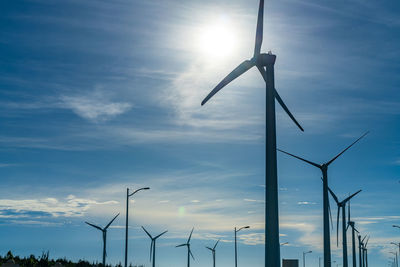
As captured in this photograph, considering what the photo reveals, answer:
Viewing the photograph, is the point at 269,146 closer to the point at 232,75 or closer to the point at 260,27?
the point at 232,75

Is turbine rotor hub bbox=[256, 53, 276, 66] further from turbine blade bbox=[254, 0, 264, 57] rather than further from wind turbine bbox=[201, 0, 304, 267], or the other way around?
turbine blade bbox=[254, 0, 264, 57]

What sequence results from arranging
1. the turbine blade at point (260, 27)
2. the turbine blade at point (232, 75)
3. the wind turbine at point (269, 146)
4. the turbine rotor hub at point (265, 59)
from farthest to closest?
the turbine blade at point (260, 27)
the turbine blade at point (232, 75)
the turbine rotor hub at point (265, 59)
the wind turbine at point (269, 146)

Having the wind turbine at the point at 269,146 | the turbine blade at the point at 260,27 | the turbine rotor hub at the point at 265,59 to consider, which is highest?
the turbine blade at the point at 260,27

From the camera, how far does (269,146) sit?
3781 cm

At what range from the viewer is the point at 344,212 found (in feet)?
290

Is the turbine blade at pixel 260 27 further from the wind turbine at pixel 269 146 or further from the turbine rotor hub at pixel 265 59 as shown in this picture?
the turbine rotor hub at pixel 265 59

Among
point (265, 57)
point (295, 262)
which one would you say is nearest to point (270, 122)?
point (265, 57)

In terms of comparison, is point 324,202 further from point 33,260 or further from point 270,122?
point 33,260

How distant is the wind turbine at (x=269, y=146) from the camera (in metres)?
35.6

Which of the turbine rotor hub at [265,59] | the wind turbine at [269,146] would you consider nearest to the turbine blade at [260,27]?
the wind turbine at [269,146]

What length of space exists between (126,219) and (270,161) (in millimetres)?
28112

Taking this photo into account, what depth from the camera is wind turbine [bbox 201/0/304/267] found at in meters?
35.6

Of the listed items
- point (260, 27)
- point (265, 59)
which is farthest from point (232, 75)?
point (260, 27)

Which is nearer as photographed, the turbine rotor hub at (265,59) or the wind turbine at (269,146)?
the wind turbine at (269,146)
